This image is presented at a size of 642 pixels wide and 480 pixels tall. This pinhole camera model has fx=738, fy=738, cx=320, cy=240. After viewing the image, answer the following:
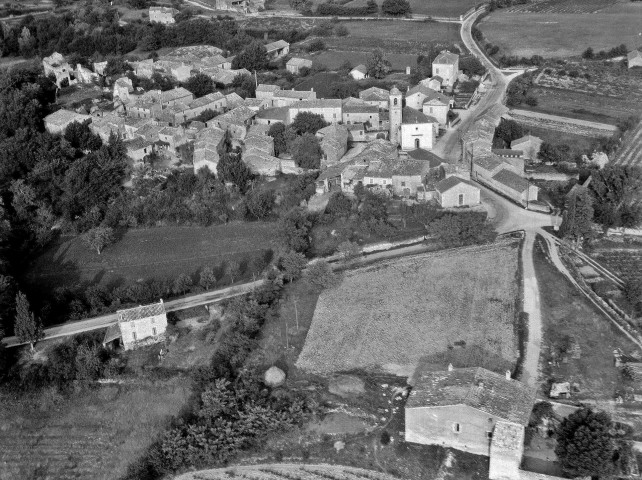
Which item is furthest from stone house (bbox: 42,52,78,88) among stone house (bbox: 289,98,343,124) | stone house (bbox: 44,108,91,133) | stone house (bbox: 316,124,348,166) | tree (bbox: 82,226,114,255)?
tree (bbox: 82,226,114,255)

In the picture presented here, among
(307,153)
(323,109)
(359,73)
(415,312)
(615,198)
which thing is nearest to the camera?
(415,312)

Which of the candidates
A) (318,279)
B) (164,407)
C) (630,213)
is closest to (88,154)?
(318,279)

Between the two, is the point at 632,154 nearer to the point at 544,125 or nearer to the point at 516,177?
the point at 544,125

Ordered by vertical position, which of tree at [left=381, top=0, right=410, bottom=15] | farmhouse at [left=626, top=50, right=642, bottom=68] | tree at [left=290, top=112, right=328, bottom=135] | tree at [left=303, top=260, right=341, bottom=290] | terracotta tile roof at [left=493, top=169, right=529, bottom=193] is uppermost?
tree at [left=381, top=0, right=410, bottom=15]

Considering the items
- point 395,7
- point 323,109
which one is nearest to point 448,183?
point 323,109

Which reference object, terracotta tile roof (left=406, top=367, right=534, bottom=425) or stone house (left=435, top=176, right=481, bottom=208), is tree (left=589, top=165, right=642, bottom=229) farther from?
terracotta tile roof (left=406, top=367, right=534, bottom=425)

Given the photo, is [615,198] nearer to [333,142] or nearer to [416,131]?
[416,131]
